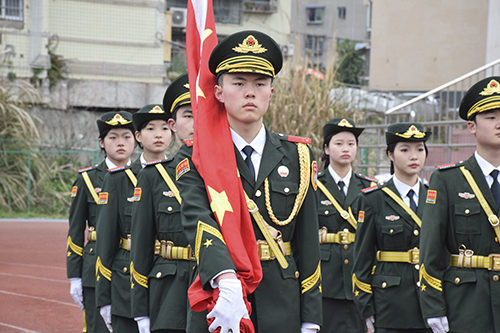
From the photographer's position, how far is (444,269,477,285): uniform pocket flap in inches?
147

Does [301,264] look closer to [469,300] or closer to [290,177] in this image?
[290,177]

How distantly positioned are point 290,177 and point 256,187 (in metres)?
0.19

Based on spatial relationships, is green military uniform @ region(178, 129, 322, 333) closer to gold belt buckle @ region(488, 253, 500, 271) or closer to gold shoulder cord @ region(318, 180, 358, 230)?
gold belt buckle @ region(488, 253, 500, 271)

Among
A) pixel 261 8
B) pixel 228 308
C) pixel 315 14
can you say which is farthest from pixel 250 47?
pixel 315 14

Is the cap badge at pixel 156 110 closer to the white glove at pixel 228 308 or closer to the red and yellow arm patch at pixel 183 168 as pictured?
the red and yellow arm patch at pixel 183 168

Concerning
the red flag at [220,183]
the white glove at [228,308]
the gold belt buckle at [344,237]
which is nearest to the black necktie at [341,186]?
the gold belt buckle at [344,237]

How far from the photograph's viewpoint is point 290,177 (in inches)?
119

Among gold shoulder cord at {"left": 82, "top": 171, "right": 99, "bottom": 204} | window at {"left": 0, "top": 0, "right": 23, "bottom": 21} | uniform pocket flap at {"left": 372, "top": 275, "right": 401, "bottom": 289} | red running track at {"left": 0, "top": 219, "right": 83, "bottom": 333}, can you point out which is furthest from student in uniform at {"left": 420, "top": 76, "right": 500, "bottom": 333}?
window at {"left": 0, "top": 0, "right": 23, "bottom": 21}

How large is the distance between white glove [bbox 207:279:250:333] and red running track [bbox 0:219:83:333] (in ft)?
17.1

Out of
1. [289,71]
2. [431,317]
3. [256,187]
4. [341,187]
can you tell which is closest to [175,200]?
[256,187]

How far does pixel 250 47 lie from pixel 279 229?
0.85 meters

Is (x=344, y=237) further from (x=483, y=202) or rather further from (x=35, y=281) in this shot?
(x=35, y=281)

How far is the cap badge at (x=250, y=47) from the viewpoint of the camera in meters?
2.93

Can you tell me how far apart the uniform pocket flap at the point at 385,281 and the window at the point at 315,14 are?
126ft
